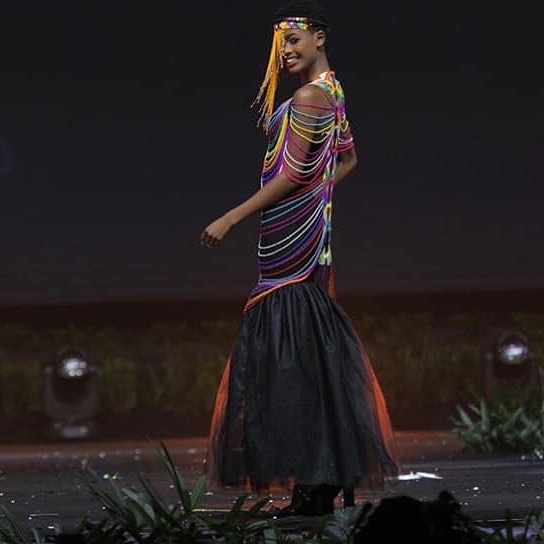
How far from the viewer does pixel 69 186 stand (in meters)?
8.98

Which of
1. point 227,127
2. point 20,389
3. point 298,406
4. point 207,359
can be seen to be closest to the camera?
point 298,406

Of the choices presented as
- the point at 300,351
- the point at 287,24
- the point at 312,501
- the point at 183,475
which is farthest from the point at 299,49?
the point at 183,475

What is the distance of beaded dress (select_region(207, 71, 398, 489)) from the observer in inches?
175

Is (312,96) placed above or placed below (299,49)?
below

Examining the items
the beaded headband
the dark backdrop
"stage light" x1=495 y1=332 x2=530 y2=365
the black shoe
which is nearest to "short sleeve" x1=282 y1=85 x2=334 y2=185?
the beaded headband

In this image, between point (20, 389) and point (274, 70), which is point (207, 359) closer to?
point (20, 389)

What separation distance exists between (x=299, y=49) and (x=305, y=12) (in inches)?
3.6

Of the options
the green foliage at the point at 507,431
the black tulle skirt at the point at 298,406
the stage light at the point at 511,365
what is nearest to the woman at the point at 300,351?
the black tulle skirt at the point at 298,406

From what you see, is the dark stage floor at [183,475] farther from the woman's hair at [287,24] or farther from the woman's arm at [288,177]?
the woman's hair at [287,24]

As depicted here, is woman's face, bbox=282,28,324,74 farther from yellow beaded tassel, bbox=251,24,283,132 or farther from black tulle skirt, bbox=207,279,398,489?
black tulle skirt, bbox=207,279,398,489

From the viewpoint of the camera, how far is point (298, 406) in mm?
4441

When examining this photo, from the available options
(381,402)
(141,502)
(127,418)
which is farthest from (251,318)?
(127,418)

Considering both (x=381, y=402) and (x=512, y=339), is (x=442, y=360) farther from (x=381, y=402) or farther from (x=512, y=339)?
(x=381, y=402)

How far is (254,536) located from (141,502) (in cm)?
24
